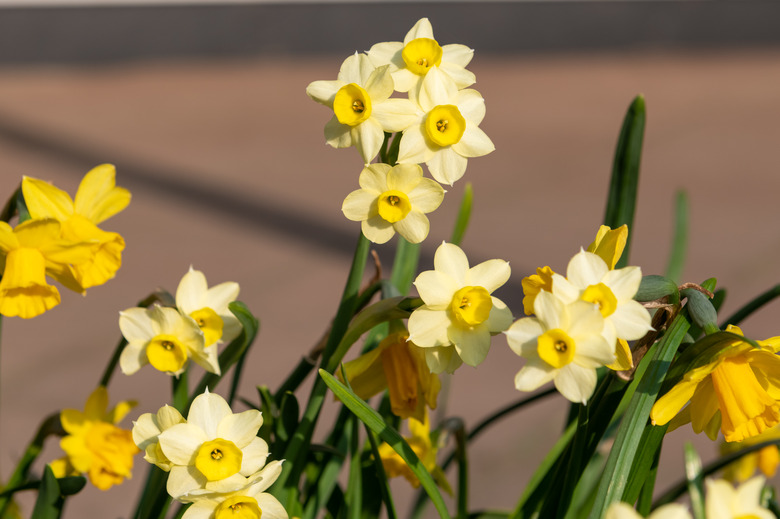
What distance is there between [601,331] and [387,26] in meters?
4.42

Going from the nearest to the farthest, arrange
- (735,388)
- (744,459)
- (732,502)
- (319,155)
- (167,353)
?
(732,502)
(735,388)
(167,353)
(744,459)
(319,155)

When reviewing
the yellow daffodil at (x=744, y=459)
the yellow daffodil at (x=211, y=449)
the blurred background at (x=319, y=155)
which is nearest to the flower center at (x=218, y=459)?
the yellow daffodil at (x=211, y=449)

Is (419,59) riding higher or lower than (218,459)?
higher

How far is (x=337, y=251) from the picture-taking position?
2771 millimetres

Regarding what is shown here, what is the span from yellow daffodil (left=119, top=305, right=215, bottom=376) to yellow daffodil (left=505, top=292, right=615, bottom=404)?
271 mm

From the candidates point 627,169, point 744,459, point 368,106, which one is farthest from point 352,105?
point 744,459

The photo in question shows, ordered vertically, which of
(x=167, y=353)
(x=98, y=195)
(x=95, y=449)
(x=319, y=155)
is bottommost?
(x=95, y=449)

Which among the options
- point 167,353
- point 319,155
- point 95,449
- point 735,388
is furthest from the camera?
point 319,155

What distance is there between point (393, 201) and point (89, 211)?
10.7 inches

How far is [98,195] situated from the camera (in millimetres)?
698

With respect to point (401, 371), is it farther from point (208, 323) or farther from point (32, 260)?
point (32, 260)

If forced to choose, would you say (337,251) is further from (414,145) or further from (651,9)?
(651,9)

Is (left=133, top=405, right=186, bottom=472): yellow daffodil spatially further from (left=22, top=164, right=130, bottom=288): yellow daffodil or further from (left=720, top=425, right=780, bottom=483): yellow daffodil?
(left=720, top=425, right=780, bottom=483): yellow daffodil

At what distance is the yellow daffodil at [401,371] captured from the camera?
26.6 inches
